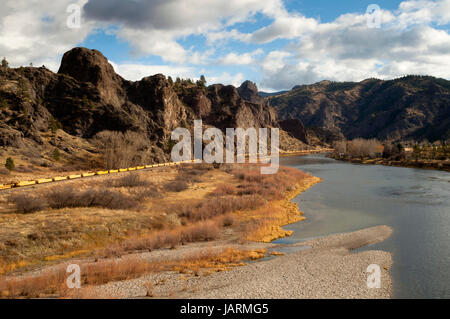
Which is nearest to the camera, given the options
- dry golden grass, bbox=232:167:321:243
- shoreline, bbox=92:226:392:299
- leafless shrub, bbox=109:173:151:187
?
shoreline, bbox=92:226:392:299

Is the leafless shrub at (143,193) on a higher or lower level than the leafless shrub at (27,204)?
lower

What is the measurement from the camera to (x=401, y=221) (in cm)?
2831

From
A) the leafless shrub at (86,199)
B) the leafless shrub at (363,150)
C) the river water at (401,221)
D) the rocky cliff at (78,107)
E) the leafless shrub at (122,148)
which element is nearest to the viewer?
the river water at (401,221)

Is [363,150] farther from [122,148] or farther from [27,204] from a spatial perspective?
[27,204]

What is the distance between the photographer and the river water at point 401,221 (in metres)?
16.1

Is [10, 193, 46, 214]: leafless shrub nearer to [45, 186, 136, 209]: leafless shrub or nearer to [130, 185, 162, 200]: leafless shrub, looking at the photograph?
[45, 186, 136, 209]: leafless shrub

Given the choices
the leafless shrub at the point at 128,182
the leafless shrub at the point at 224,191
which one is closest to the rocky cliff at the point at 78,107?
the leafless shrub at the point at 128,182

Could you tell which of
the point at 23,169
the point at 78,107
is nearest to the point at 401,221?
the point at 23,169

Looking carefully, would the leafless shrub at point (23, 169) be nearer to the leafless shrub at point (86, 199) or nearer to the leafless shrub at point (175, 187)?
the leafless shrub at point (175, 187)

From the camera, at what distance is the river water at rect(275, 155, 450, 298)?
52.7ft

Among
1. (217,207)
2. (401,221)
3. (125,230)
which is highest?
(217,207)

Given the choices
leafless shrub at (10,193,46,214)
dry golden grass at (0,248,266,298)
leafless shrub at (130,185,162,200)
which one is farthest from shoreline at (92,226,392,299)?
leafless shrub at (130,185,162,200)

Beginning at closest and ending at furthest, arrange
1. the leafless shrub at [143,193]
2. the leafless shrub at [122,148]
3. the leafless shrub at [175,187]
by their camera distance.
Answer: the leafless shrub at [143,193] < the leafless shrub at [175,187] < the leafless shrub at [122,148]


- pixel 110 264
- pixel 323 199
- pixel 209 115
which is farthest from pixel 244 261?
pixel 209 115
